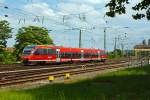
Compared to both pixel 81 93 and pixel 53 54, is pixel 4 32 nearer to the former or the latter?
pixel 53 54

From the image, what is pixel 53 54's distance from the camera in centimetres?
6109

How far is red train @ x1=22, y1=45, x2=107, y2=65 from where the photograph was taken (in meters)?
57.4

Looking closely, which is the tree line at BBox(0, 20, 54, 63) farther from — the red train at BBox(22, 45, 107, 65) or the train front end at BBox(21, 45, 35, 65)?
the train front end at BBox(21, 45, 35, 65)

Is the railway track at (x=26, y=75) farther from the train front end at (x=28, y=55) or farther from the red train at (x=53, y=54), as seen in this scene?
the red train at (x=53, y=54)

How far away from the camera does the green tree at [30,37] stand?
101919 mm

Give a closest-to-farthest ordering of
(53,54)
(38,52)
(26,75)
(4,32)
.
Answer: (26,75) < (38,52) < (53,54) < (4,32)

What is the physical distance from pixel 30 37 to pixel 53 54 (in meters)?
43.5

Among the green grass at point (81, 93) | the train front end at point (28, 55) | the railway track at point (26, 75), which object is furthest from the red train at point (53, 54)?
the green grass at point (81, 93)

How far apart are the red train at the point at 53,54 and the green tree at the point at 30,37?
28.5 m

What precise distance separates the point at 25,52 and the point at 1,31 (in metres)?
40.9

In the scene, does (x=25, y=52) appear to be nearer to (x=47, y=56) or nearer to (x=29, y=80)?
(x=47, y=56)

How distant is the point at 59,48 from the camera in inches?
2496

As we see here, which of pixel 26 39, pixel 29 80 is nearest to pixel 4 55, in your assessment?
pixel 26 39

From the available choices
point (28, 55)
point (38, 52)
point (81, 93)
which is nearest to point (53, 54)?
point (38, 52)
